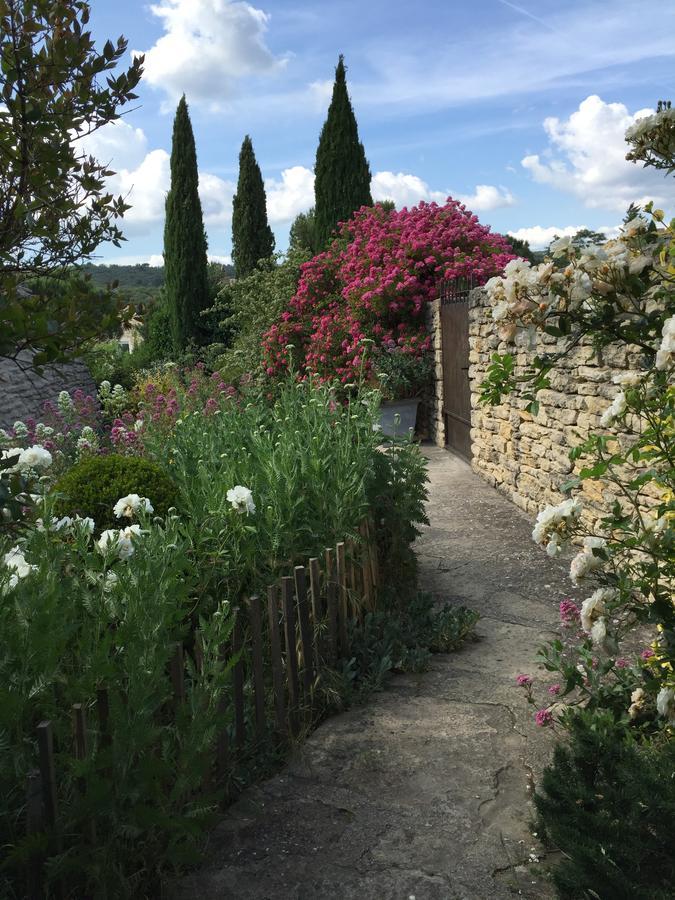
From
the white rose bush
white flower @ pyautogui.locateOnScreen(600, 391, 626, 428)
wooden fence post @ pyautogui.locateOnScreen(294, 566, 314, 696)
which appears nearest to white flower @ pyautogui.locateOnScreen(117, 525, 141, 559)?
wooden fence post @ pyautogui.locateOnScreen(294, 566, 314, 696)

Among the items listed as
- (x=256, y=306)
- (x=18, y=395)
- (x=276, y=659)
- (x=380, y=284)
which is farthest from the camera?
(x=256, y=306)

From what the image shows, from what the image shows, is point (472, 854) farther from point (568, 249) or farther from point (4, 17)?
point (4, 17)

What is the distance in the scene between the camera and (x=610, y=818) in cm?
225

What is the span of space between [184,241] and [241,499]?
18.1 m

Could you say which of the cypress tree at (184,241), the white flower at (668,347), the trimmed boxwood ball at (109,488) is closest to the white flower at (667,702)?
the white flower at (668,347)

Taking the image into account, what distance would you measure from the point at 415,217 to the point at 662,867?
11656 millimetres

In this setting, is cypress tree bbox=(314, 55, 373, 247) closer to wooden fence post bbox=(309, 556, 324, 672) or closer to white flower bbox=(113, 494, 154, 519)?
wooden fence post bbox=(309, 556, 324, 672)

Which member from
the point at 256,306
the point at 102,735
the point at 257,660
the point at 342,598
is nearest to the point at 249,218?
the point at 256,306

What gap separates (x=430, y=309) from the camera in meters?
11.5

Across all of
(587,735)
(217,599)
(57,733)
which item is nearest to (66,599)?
(57,733)

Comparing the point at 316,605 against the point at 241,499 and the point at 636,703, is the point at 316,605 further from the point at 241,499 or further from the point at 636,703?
the point at 636,703

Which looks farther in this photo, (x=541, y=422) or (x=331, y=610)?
(x=541, y=422)

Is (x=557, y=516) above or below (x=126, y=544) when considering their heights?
above

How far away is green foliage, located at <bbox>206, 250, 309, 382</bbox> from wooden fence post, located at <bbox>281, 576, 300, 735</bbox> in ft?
34.8
